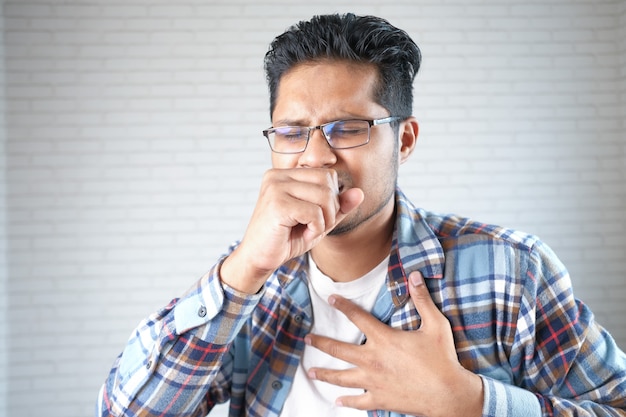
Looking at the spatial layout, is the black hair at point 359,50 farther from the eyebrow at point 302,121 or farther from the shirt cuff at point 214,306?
the shirt cuff at point 214,306

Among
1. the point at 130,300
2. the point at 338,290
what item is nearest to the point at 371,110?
the point at 338,290

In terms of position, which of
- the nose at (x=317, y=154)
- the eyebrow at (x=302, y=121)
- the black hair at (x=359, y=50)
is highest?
the black hair at (x=359, y=50)

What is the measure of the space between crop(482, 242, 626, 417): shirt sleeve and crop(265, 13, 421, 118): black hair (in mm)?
545

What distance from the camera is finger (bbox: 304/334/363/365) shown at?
4.18 feet

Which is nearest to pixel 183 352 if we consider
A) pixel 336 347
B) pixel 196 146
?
pixel 336 347

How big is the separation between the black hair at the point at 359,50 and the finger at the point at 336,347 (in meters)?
0.60

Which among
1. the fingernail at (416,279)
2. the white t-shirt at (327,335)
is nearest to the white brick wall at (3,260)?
Answer: the white t-shirt at (327,335)

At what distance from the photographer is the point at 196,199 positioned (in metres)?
3.99

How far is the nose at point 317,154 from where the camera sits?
127 cm

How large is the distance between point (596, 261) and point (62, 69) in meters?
4.09

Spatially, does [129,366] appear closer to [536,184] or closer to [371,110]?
[371,110]

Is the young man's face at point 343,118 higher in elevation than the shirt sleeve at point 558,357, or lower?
higher

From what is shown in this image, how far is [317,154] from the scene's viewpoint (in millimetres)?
1275

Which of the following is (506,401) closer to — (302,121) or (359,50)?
(302,121)
